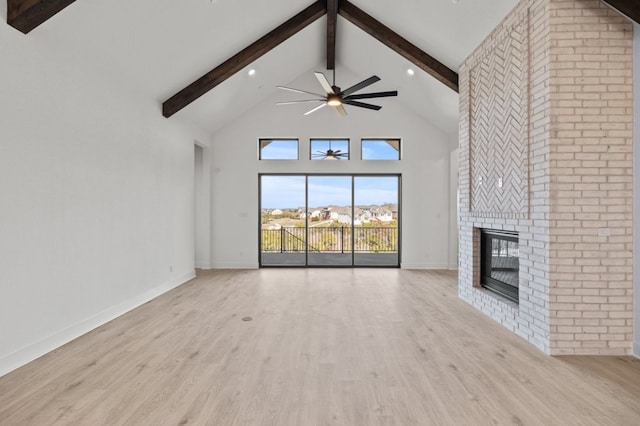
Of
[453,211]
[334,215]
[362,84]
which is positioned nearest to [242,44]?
[362,84]

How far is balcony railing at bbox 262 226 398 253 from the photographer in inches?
323

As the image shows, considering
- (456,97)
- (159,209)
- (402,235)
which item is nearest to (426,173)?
(402,235)

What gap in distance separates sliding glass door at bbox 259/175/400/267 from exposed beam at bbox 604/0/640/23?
5134mm

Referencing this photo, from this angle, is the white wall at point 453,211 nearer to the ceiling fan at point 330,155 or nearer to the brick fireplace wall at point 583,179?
the ceiling fan at point 330,155

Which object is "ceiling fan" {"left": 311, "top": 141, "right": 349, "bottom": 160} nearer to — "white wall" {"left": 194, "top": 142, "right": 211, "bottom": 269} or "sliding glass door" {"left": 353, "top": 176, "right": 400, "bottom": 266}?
"sliding glass door" {"left": 353, "top": 176, "right": 400, "bottom": 266}

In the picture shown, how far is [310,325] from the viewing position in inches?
154

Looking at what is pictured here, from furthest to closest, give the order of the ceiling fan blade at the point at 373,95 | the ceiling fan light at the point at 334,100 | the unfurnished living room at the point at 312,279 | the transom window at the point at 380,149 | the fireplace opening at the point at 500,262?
the transom window at the point at 380,149 < the ceiling fan light at the point at 334,100 < the ceiling fan blade at the point at 373,95 < the fireplace opening at the point at 500,262 < the unfurnished living room at the point at 312,279

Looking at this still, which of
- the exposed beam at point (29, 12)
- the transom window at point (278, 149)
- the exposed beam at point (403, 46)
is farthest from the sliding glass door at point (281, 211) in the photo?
the exposed beam at point (29, 12)

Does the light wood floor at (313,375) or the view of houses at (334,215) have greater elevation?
the view of houses at (334,215)

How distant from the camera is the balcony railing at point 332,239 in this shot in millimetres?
8211

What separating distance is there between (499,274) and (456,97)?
326 cm

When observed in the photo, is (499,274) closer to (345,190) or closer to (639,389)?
(639,389)

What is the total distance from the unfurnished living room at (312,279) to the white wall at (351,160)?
1306 millimetres

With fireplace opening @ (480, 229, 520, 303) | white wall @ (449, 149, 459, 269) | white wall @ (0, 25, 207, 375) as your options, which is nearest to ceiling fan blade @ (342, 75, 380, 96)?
fireplace opening @ (480, 229, 520, 303)
